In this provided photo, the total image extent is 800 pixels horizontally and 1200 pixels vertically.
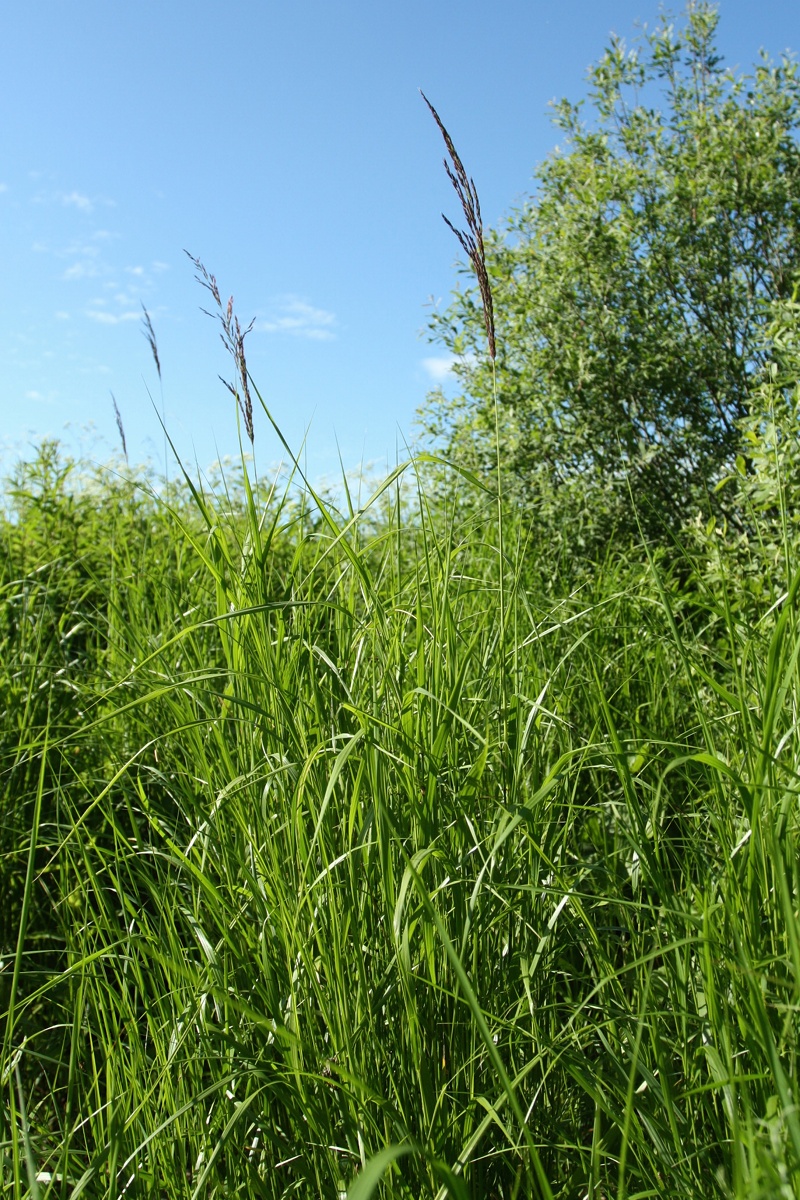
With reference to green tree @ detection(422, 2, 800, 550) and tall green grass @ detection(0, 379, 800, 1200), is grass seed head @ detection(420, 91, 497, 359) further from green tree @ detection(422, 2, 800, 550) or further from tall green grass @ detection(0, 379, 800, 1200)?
green tree @ detection(422, 2, 800, 550)

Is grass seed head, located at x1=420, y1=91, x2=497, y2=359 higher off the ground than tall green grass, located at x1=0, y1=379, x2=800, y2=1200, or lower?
higher

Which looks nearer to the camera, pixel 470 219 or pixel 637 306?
pixel 470 219

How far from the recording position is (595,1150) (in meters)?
1.22

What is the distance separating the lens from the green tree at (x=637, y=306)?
15.5 feet

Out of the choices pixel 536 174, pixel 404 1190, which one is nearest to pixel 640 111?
pixel 536 174

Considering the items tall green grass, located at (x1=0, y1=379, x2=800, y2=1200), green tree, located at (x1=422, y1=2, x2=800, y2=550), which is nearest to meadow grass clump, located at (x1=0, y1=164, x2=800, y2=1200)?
tall green grass, located at (x1=0, y1=379, x2=800, y2=1200)

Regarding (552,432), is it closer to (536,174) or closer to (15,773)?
(536,174)

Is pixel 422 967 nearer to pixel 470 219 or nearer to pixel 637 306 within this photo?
pixel 470 219

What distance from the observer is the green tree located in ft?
15.5

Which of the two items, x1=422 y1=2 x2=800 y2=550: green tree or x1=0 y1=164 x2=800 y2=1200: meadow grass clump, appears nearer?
x1=0 y1=164 x2=800 y2=1200: meadow grass clump

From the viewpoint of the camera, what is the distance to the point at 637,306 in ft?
16.1

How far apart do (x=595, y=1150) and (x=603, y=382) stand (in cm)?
409

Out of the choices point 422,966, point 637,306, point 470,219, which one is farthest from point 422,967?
point 637,306

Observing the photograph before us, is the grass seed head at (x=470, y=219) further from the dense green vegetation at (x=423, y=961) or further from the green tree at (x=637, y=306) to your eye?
the green tree at (x=637, y=306)
